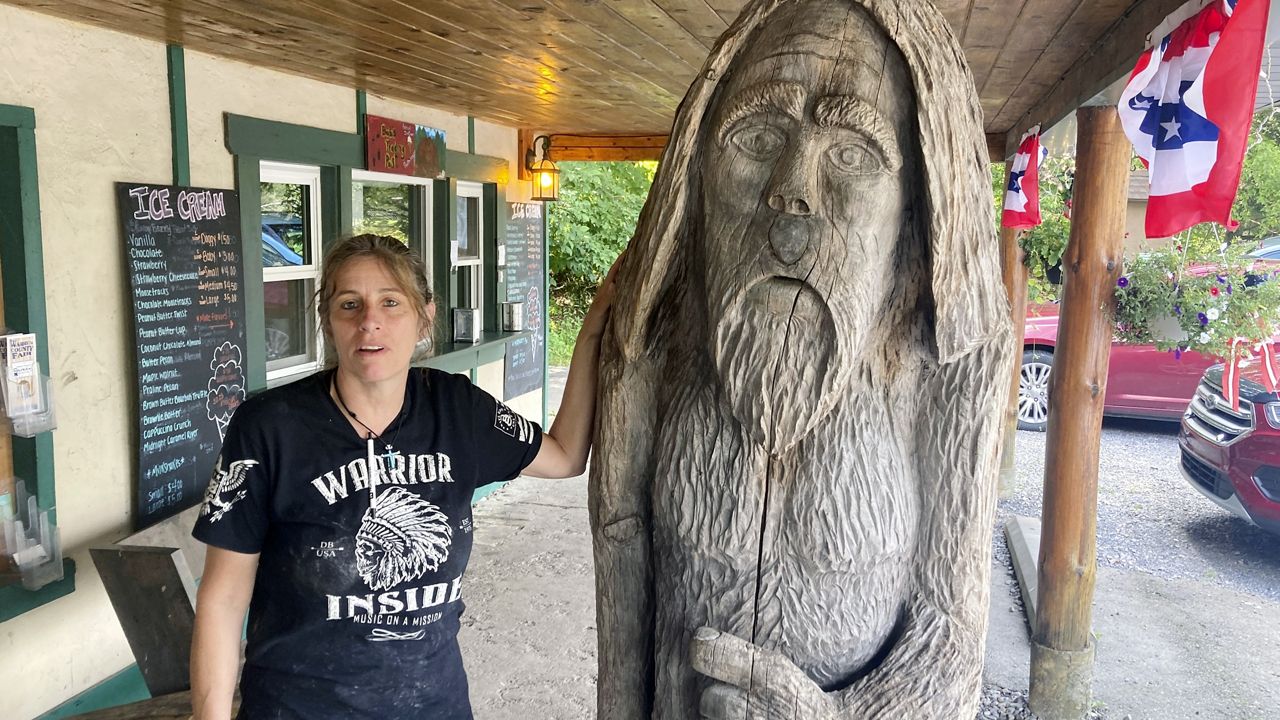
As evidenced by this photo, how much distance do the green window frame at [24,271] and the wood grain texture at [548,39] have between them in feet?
1.42

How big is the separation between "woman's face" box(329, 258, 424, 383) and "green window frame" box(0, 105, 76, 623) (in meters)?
2.04

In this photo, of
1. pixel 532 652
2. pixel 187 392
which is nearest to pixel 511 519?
pixel 532 652

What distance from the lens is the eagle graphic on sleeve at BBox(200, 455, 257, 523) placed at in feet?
5.31

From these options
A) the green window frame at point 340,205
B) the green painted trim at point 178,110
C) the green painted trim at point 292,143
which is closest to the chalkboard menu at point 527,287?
the green window frame at point 340,205

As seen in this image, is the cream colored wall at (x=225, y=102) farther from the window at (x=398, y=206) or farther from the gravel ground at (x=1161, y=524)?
the gravel ground at (x=1161, y=524)

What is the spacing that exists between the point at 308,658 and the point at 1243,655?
496 centimetres

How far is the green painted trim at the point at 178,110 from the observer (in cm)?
377

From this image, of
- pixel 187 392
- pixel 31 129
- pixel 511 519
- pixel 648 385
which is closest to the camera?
pixel 648 385

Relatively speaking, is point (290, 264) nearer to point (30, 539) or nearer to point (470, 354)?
point (470, 354)

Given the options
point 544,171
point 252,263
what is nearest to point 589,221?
point 544,171

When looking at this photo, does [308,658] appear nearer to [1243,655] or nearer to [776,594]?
[776,594]

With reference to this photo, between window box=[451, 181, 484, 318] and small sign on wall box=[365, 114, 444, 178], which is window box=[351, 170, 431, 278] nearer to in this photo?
small sign on wall box=[365, 114, 444, 178]

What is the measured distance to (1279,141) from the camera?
9.90 metres

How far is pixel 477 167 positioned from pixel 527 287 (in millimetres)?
1370
